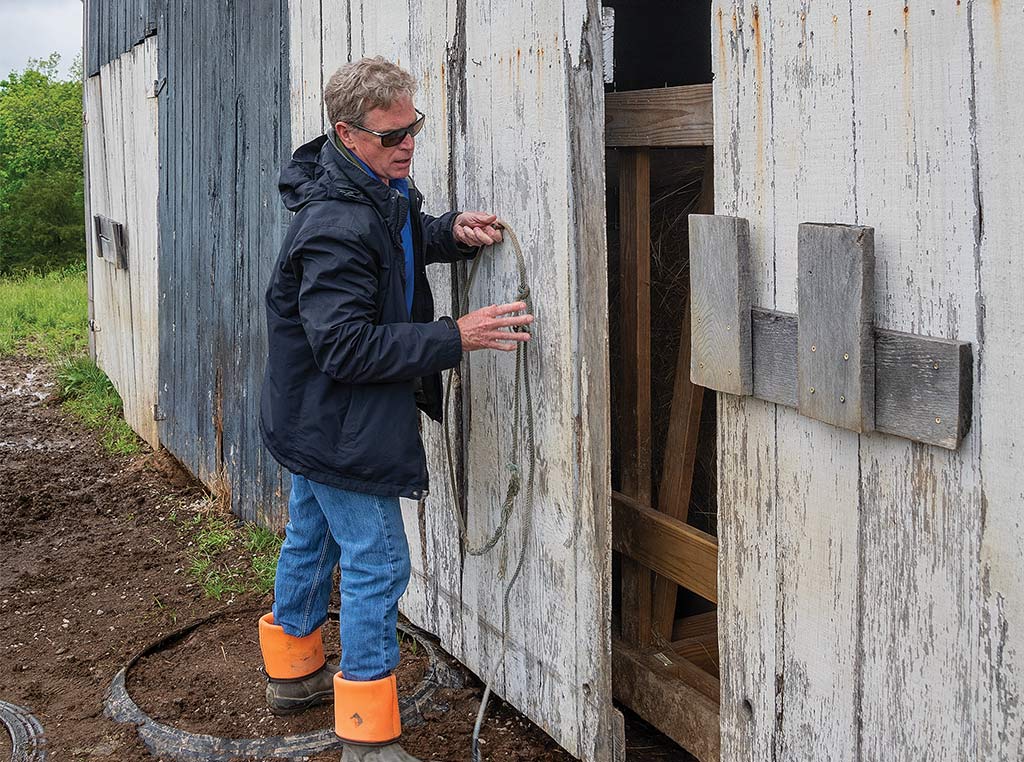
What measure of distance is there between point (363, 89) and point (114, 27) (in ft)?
19.1

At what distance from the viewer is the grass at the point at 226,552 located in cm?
495

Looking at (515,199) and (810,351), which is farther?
(515,199)

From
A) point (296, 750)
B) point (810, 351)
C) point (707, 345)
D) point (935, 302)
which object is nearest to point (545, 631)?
point (296, 750)

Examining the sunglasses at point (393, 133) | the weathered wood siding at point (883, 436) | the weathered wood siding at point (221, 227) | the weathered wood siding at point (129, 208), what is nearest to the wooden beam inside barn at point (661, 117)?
the weathered wood siding at point (883, 436)

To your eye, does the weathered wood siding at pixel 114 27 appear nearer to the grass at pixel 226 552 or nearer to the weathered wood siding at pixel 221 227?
the weathered wood siding at pixel 221 227

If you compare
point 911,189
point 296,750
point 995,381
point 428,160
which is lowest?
point 296,750

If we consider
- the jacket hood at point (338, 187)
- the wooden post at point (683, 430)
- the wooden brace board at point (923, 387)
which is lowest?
the wooden post at point (683, 430)

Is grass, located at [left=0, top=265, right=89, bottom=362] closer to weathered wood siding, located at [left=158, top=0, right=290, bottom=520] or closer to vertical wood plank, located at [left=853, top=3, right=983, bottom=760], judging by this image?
weathered wood siding, located at [left=158, top=0, right=290, bottom=520]

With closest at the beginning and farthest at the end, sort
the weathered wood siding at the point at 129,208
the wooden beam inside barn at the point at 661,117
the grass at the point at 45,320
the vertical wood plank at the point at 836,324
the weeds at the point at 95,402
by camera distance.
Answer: the vertical wood plank at the point at 836,324 < the wooden beam inside barn at the point at 661,117 < the weathered wood siding at the point at 129,208 < the weeds at the point at 95,402 < the grass at the point at 45,320

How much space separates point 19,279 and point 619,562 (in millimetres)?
16394

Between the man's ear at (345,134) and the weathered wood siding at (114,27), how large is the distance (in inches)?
156

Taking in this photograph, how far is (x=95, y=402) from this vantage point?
8.84 metres

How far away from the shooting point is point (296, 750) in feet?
11.4

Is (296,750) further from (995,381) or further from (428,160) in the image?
(995,381)
